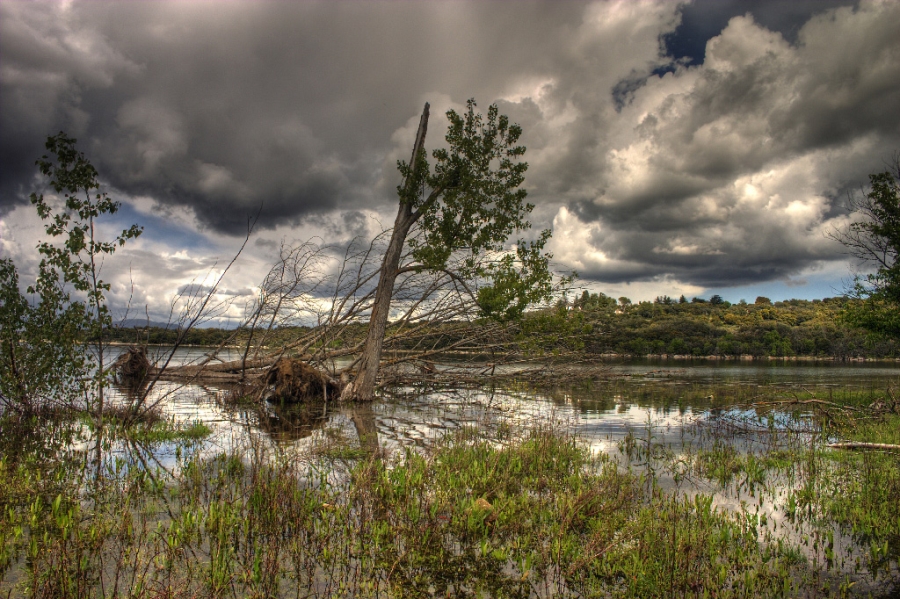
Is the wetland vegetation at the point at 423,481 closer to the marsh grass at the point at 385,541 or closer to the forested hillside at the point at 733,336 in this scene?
the marsh grass at the point at 385,541

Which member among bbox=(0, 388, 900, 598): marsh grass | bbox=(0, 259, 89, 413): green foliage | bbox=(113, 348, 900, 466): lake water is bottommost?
bbox=(113, 348, 900, 466): lake water

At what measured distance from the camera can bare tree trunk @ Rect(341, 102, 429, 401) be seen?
63.9 feet

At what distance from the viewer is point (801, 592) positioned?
4750 millimetres

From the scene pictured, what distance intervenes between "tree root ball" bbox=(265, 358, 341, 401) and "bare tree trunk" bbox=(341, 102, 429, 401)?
912 millimetres

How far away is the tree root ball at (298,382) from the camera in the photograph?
19.2 m

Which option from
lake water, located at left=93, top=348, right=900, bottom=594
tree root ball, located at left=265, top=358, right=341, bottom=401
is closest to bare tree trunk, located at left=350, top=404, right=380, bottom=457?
lake water, located at left=93, top=348, right=900, bottom=594

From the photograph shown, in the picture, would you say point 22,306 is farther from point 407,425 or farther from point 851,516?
point 851,516

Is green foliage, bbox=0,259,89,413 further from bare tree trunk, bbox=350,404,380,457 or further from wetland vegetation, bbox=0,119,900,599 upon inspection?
bare tree trunk, bbox=350,404,380,457

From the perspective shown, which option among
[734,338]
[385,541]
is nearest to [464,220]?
[385,541]

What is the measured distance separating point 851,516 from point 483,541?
Result: 4841mm

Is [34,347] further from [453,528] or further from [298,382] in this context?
[453,528]

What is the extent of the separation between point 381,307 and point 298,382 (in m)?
4.15

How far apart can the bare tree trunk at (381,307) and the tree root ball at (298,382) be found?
0.91m

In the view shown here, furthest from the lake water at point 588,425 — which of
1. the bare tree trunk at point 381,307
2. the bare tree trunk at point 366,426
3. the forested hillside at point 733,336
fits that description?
the forested hillside at point 733,336
